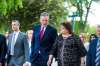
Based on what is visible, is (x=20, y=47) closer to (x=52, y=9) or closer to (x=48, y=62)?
(x=48, y=62)

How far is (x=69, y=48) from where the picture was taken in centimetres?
964

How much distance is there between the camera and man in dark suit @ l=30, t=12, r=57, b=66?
34.0ft

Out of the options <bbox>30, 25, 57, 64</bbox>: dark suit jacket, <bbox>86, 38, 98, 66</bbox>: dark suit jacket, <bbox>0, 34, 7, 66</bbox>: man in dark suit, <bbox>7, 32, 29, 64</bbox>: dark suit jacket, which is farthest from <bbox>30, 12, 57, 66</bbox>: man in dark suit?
<bbox>86, 38, 98, 66</bbox>: dark suit jacket

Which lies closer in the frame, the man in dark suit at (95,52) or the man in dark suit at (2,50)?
the man in dark suit at (95,52)

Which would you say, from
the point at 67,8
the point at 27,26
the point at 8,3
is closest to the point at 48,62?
the point at 8,3

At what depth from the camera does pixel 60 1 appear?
4191cm

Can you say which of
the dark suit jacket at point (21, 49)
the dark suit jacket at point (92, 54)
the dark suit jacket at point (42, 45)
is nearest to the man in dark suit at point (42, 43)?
the dark suit jacket at point (42, 45)

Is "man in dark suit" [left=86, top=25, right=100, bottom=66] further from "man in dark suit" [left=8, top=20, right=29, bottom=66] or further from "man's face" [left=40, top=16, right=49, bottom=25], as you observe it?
"man in dark suit" [left=8, top=20, right=29, bottom=66]

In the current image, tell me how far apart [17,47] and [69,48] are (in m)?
1.29

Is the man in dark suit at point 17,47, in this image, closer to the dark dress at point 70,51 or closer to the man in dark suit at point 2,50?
the man in dark suit at point 2,50

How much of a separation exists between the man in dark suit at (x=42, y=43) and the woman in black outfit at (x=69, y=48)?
686 mm

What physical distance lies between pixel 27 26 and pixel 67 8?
25.4 feet

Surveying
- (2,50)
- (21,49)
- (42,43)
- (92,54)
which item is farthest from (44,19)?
(92,54)

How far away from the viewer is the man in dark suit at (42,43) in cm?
1035
